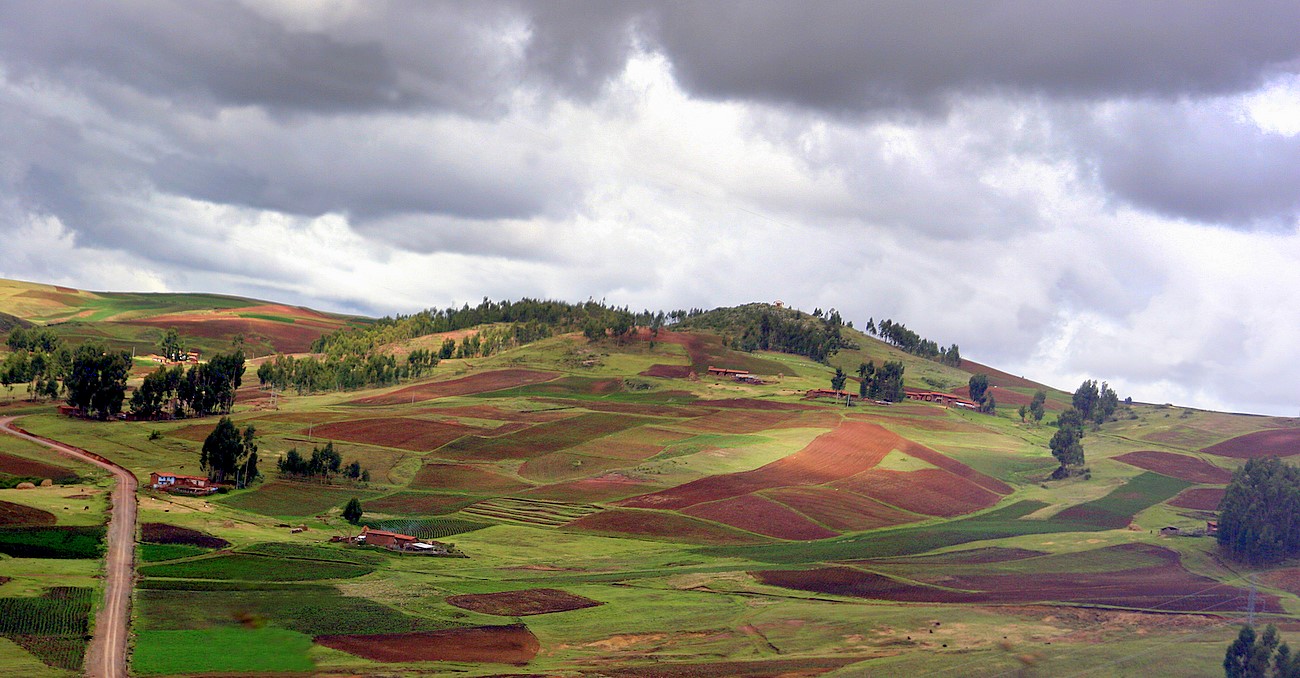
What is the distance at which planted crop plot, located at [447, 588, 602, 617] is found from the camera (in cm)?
9131

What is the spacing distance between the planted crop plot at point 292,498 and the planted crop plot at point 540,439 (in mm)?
24217

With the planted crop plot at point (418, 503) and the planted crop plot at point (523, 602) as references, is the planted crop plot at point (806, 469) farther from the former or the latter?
the planted crop plot at point (523, 602)

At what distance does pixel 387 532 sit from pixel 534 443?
58.5 metres

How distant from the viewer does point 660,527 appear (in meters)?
134

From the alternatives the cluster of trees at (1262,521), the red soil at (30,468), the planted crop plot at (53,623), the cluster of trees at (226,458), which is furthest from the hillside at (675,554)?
the red soil at (30,468)

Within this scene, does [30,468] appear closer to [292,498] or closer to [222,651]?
[292,498]

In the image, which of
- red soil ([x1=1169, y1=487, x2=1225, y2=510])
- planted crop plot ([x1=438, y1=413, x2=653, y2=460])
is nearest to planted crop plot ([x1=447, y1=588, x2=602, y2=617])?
planted crop plot ([x1=438, y1=413, x2=653, y2=460])

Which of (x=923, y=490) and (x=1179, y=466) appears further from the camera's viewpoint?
(x=1179, y=466)

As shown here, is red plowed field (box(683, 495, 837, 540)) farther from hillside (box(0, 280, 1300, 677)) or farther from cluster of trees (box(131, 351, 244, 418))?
cluster of trees (box(131, 351, 244, 418))

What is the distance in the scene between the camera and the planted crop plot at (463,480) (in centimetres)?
15262

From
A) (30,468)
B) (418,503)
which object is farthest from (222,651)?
(30,468)

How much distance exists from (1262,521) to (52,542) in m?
131

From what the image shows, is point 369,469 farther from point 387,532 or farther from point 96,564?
point 96,564

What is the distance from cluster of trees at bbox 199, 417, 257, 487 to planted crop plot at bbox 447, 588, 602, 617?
61162 millimetres
